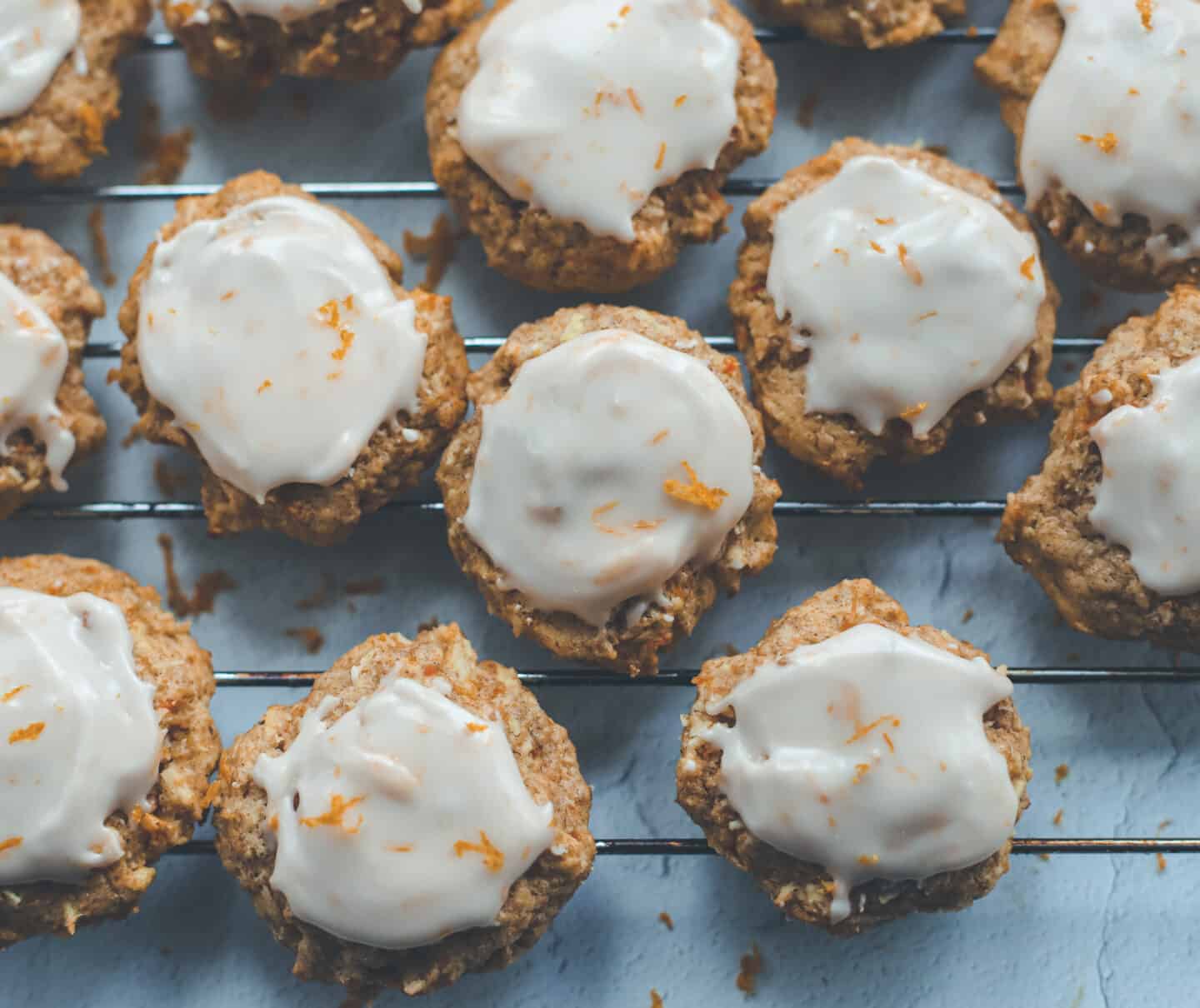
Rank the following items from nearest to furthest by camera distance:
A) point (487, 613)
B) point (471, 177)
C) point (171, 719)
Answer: point (171, 719) → point (471, 177) → point (487, 613)

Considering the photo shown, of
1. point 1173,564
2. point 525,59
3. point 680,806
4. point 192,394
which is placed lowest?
point 680,806

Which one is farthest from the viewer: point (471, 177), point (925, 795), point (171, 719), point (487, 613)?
point (487, 613)

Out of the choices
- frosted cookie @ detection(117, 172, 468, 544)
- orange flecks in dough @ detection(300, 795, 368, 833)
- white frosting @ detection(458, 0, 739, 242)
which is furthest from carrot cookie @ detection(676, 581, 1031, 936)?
white frosting @ detection(458, 0, 739, 242)

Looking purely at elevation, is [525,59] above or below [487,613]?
above

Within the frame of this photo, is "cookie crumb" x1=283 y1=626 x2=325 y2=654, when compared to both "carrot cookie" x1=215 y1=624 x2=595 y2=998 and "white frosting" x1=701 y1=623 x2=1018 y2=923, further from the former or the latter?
"white frosting" x1=701 y1=623 x2=1018 y2=923

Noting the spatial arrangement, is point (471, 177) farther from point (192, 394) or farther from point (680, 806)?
point (680, 806)

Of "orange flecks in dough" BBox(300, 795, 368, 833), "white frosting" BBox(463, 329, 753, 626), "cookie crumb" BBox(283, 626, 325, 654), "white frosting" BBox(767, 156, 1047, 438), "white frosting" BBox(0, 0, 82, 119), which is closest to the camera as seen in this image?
"orange flecks in dough" BBox(300, 795, 368, 833)

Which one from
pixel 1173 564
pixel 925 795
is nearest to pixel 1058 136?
pixel 1173 564

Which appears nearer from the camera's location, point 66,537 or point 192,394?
point 192,394
